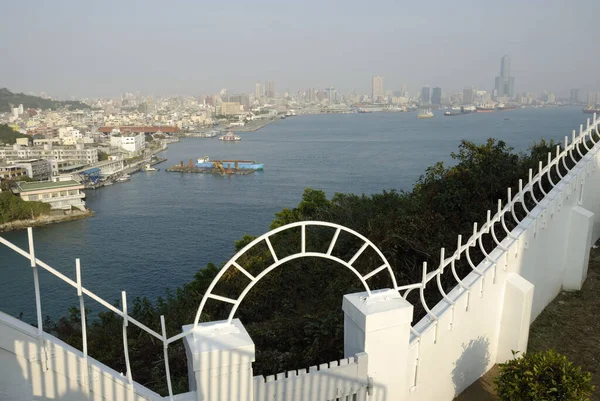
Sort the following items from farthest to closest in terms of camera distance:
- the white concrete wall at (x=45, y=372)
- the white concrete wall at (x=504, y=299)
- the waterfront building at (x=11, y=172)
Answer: the waterfront building at (x=11, y=172)
the white concrete wall at (x=504, y=299)
the white concrete wall at (x=45, y=372)

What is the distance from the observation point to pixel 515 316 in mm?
2805

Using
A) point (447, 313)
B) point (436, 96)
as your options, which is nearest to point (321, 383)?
point (447, 313)

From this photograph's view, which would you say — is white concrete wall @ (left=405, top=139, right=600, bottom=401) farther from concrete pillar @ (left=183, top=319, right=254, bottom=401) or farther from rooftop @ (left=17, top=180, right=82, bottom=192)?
rooftop @ (left=17, top=180, right=82, bottom=192)

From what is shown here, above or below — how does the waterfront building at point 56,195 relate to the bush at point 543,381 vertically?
below

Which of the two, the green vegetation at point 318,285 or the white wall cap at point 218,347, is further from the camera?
the green vegetation at point 318,285

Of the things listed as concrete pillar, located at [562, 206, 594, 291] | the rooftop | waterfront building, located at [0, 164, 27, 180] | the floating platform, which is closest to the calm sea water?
the floating platform

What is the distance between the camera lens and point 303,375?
5.45 ft

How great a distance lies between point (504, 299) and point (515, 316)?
117 millimetres

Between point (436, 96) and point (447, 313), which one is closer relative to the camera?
point (447, 313)

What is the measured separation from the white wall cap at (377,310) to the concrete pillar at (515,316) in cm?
126

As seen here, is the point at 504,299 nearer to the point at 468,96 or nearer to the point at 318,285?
the point at 318,285

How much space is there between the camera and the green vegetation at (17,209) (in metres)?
19.9

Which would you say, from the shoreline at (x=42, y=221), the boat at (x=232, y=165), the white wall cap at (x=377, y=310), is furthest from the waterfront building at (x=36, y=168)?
the white wall cap at (x=377, y=310)

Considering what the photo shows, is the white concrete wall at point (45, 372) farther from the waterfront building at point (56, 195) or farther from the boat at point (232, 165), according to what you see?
the boat at point (232, 165)
